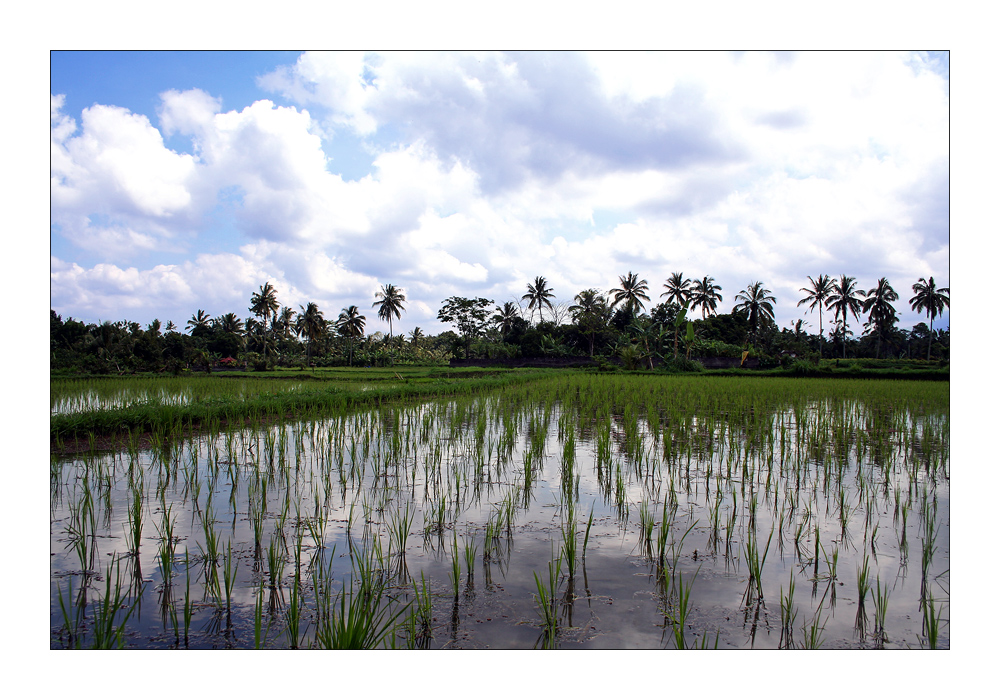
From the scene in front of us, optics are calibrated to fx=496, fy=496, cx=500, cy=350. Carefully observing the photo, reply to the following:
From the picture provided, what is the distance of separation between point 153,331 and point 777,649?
962 inches

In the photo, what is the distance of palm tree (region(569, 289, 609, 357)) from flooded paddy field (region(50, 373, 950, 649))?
94.0 ft

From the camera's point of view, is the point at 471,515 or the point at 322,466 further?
the point at 322,466

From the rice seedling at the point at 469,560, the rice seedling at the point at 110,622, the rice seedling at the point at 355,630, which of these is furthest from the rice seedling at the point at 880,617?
the rice seedling at the point at 110,622

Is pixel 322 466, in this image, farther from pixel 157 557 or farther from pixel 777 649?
pixel 777 649

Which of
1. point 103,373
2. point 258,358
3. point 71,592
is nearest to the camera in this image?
point 71,592

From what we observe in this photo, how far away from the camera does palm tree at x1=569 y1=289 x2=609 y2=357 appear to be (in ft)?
113

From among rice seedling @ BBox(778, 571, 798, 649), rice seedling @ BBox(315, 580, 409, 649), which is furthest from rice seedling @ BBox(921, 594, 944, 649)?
rice seedling @ BBox(315, 580, 409, 649)

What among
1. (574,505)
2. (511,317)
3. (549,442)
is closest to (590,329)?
(511,317)

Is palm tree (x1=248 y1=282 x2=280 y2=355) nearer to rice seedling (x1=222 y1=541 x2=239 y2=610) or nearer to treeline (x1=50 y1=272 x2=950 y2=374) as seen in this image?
treeline (x1=50 y1=272 x2=950 y2=374)

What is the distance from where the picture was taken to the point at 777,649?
6.70 feet

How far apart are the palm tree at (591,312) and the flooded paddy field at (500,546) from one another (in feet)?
94.0

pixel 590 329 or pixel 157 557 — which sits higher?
pixel 590 329

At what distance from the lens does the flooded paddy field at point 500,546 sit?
2092 mm

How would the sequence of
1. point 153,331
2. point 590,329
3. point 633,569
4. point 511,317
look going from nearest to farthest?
point 633,569 < point 153,331 < point 590,329 < point 511,317
